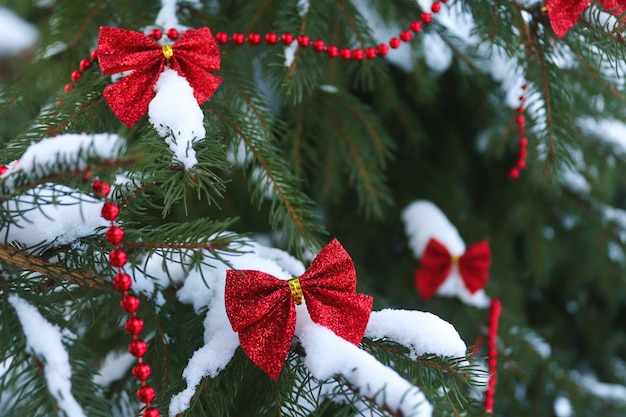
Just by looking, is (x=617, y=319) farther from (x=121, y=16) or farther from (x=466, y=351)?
(x=121, y=16)

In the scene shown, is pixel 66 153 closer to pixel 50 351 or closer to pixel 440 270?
pixel 50 351

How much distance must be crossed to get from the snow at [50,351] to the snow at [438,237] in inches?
28.5

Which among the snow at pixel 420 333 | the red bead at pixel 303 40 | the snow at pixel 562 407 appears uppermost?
the red bead at pixel 303 40

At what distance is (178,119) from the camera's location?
50 cm

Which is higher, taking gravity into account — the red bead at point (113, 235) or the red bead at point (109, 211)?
the red bead at point (109, 211)

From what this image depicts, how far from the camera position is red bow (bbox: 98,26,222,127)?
0.53m

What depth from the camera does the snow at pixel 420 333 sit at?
0.47 metres

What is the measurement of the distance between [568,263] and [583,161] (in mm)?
305

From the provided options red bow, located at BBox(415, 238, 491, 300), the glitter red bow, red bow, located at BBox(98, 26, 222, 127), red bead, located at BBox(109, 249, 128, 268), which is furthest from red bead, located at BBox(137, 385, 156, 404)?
red bow, located at BBox(415, 238, 491, 300)

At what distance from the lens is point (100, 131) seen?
23.0 inches

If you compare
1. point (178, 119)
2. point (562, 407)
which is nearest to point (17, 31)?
point (178, 119)

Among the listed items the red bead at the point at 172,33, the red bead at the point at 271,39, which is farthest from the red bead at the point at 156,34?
the red bead at the point at 271,39

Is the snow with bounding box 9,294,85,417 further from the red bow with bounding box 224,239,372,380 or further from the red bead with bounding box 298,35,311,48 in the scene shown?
the red bead with bounding box 298,35,311,48

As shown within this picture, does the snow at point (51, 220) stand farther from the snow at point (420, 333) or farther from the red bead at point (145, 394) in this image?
the snow at point (420, 333)
